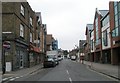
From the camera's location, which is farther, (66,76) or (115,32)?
(115,32)

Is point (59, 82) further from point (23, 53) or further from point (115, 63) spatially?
point (115, 63)

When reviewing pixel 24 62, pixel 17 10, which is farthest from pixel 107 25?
pixel 17 10

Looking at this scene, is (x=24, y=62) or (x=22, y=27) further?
(x=24, y=62)

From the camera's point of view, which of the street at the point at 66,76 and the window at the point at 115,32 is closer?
the street at the point at 66,76

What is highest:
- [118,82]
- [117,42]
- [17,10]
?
[17,10]

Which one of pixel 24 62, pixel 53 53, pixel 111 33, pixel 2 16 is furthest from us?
pixel 53 53

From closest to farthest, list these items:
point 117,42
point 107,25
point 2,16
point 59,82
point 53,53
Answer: point 59,82
point 2,16
point 117,42
point 107,25
point 53,53

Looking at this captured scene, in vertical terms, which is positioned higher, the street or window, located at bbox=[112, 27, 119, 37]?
window, located at bbox=[112, 27, 119, 37]

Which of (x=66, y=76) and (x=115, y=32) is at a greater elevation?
(x=115, y=32)

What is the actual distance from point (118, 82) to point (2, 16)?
17803 mm

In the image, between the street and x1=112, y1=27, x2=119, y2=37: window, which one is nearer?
the street

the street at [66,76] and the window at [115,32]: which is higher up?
the window at [115,32]

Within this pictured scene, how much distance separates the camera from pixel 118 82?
18.6 metres

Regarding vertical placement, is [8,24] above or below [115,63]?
above
